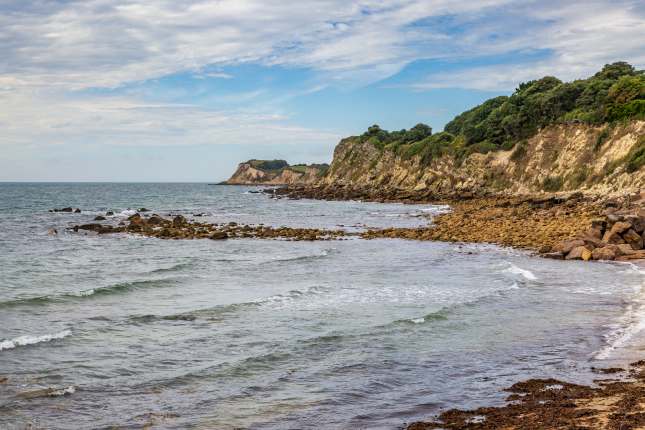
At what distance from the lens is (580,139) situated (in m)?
78.6

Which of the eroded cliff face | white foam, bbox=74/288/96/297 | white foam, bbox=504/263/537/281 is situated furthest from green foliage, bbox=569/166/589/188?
white foam, bbox=74/288/96/297

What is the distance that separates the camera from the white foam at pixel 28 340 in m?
18.8

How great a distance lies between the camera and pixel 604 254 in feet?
116

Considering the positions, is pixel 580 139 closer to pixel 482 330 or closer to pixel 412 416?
pixel 482 330

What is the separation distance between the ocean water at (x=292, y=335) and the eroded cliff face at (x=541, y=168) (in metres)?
35.3

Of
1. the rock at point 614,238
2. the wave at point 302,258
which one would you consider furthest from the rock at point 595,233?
the wave at point 302,258

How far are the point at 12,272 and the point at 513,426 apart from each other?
2815cm

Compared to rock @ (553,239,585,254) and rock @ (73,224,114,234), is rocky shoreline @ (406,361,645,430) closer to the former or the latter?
rock @ (553,239,585,254)

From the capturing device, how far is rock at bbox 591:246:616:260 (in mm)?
35188

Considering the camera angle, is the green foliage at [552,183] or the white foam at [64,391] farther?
the green foliage at [552,183]

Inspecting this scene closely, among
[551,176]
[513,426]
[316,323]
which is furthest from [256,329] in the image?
Result: [551,176]

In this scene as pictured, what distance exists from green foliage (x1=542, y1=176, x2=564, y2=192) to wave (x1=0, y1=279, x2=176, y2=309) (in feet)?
191

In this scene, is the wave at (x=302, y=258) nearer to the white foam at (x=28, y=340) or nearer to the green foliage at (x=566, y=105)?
the white foam at (x=28, y=340)

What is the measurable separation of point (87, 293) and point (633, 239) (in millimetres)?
28894
